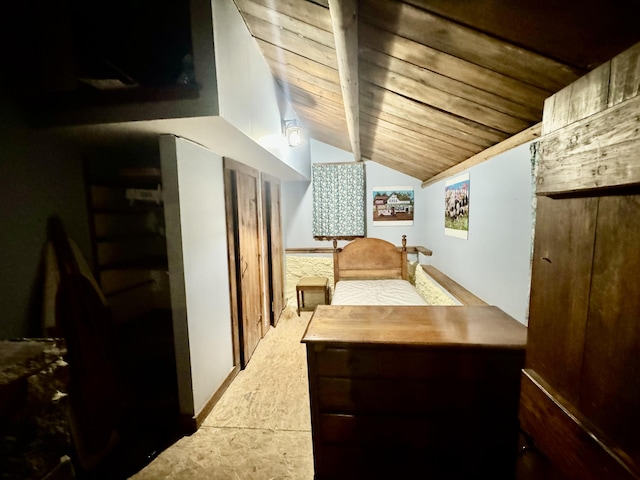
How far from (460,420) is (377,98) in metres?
1.99

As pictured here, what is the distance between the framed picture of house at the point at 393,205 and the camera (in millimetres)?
4531

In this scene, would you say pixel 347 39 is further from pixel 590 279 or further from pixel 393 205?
pixel 393 205

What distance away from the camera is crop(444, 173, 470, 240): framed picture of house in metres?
2.51

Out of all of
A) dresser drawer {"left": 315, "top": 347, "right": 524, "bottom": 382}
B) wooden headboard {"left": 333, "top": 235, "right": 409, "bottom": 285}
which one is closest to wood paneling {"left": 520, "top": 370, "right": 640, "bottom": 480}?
dresser drawer {"left": 315, "top": 347, "right": 524, "bottom": 382}

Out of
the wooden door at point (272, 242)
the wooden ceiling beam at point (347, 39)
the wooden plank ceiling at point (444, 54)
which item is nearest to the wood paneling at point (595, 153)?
the wooden plank ceiling at point (444, 54)

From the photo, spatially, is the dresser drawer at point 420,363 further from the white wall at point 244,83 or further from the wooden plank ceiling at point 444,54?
the white wall at point 244,83

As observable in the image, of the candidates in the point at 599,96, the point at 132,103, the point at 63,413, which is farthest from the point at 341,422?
the point at 132,103

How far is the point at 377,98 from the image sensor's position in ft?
6.14

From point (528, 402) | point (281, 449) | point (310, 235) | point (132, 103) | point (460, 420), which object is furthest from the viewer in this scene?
point (310, 235)

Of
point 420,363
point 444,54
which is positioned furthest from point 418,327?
point 444,54

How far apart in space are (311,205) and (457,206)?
8.42 feet

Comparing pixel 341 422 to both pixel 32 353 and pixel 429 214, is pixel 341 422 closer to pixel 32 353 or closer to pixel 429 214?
pixel 32 353

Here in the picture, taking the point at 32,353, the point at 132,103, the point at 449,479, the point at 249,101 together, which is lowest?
the point at 449,479

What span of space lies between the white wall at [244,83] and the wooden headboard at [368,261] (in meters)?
1.91
